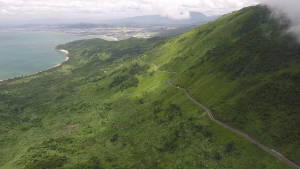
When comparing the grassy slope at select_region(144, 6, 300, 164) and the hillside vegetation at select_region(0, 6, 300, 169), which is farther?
the grassy slope at select_region(144, 6, 300, 164)

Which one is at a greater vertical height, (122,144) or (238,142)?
(238,142)

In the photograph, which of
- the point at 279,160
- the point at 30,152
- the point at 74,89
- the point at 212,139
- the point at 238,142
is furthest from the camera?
the point at 74,89

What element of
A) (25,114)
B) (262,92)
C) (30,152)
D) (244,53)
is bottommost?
(25,114)

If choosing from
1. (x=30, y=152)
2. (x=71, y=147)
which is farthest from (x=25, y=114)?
(x=71, y=147)

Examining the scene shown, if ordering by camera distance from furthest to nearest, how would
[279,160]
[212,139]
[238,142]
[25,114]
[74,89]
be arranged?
1. [74,89]
2. [25,114]
3. [212,139]
4. [238,142]
5. [279,160]

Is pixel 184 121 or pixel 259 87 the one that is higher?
pixel 259 87

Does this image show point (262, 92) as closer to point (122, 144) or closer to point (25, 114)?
point (122, 144)

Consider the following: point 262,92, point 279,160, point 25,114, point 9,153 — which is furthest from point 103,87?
point 279,160

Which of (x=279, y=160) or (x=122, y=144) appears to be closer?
(x=279, y=160)

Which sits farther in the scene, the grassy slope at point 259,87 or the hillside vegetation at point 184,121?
the grassy slope at point 259,87

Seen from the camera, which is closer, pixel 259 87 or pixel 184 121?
pixel 259 87
